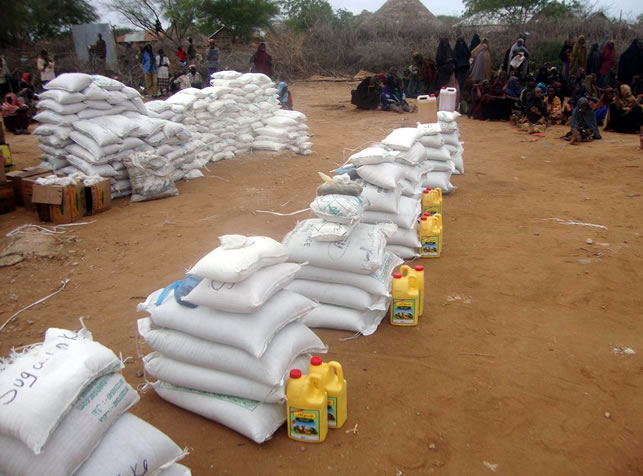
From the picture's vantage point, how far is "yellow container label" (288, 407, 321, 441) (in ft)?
8.28

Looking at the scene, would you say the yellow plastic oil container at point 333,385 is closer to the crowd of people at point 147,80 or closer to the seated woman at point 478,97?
the crowd of people at point 147,80

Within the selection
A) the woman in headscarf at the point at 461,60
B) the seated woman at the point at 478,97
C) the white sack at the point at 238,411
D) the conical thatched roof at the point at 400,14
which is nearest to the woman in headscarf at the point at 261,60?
the woman in headscarf at the point at 461,60

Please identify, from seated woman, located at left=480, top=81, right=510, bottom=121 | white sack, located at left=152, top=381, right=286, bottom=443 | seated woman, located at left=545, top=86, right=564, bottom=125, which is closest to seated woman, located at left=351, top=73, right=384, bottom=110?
seated woman, located at left=480, top=81, right=510, bottom=121

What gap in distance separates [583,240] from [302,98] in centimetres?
1176

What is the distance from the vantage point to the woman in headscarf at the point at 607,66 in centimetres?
1264

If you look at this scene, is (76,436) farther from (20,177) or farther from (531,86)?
(531,86)

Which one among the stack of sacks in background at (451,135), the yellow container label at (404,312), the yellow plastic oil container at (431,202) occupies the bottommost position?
the yellow container label at (404,312)

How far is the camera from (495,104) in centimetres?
1208

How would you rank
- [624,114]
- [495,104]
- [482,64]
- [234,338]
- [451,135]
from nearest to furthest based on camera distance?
[234,338] < [451,135] < [624,114] < [495,104] < [482,64]

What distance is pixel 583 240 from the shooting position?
512cm

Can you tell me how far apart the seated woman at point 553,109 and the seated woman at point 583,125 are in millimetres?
1376

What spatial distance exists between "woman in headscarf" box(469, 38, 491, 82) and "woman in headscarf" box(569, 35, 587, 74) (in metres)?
1.94

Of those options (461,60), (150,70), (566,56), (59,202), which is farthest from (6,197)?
(566,56)

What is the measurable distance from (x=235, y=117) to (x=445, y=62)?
23.2 ft
